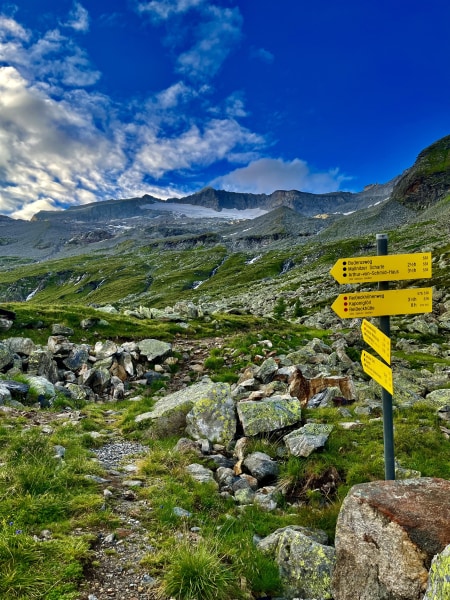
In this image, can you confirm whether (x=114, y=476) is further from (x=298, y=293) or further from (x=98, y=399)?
(x=298, y=293)

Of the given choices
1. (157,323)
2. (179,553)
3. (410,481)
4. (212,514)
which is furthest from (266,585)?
(157,323)

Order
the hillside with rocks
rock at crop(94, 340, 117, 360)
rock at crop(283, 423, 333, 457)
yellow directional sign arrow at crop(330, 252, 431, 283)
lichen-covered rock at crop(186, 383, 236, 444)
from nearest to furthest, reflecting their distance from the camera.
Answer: the hillside with rocks → yellow directional sign arrow at crop(330, 252, 431, 283) → rock at crop(283, 423, 333, 457) → lichen-covered rock at crop(186, 383, 236, 444) → rock at crop(94, 340, 117, 360)

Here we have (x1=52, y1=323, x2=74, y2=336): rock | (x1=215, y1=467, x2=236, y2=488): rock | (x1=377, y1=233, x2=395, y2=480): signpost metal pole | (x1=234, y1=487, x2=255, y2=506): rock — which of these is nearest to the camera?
(x1=377, y1=233, x2=395, y2=480): signpost metal pole

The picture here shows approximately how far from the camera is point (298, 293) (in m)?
85.8

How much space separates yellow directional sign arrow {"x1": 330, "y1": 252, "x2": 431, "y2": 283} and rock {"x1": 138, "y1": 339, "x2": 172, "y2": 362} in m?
18.5

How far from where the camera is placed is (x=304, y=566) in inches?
235

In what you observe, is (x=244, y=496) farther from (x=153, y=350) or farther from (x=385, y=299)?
(x=153, y=350)

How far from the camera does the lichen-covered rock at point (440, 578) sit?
3828 millimetres

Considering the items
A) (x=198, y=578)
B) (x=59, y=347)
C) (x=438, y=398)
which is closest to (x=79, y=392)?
(x=59, y=347)

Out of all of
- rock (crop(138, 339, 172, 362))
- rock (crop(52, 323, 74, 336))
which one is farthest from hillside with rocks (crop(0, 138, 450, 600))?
rock (crop(52, 323, 74, 336))

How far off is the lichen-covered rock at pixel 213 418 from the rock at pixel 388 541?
22.4 feet

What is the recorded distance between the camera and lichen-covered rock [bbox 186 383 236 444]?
491 inches

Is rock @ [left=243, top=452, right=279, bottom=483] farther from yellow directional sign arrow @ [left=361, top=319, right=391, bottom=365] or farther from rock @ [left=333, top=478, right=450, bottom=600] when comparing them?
yellow directional sign arrow @ [left=361, top=319, right=391, bottom=365]

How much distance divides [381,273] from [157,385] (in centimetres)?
1662
